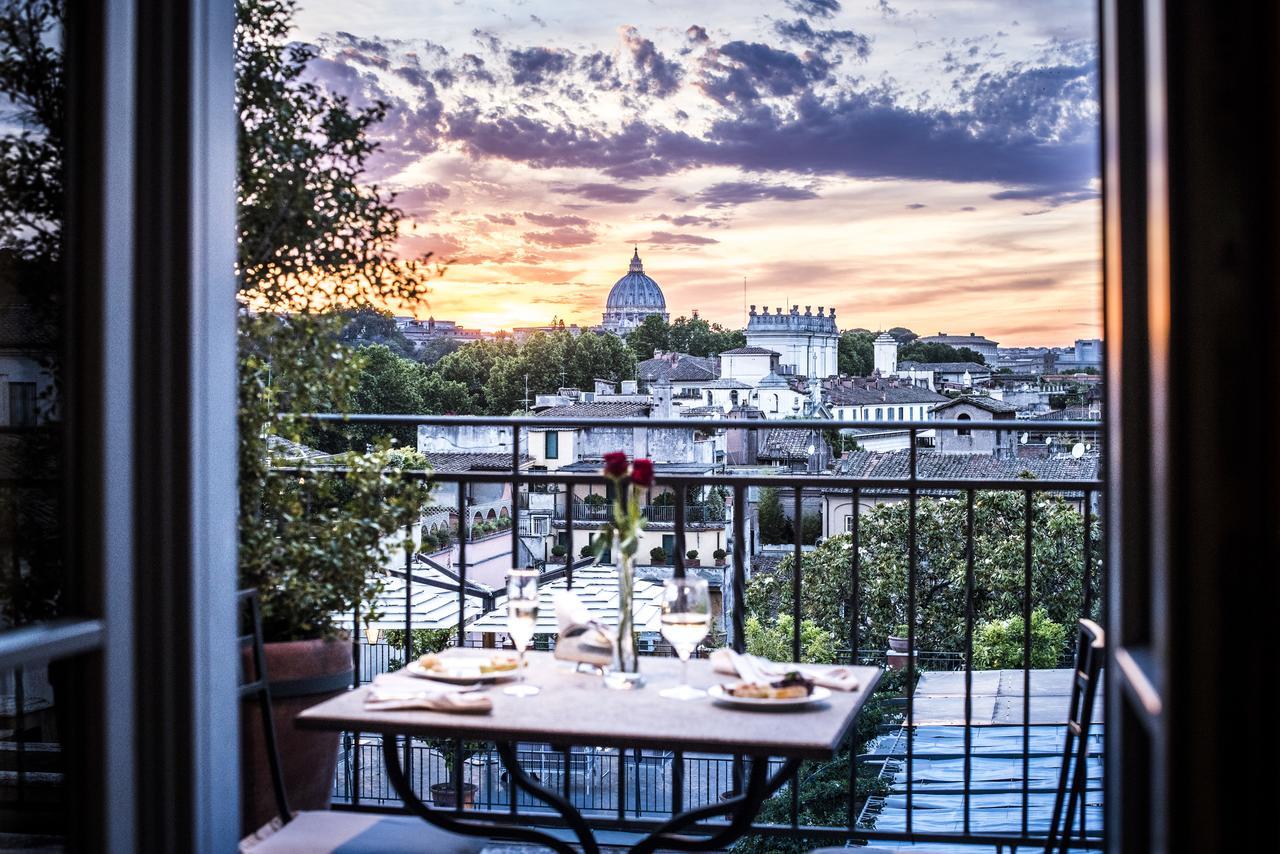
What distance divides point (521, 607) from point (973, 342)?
19.9 m

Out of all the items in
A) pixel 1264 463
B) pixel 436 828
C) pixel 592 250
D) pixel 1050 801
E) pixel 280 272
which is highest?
pixel 592 250

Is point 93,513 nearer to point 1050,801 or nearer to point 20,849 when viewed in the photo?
point 20,849

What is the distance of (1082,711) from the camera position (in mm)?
2086

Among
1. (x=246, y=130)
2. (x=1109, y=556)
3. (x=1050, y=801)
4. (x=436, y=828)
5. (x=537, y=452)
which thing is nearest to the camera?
(x=1109, y=556)

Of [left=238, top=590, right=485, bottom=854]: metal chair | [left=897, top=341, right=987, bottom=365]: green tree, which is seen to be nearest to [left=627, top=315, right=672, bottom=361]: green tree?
[left=897, top=341, right=987, bottom=365]: green tree

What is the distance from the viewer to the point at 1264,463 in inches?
46.9

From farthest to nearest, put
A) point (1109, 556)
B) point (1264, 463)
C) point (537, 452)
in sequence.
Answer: point (537, 452) → point (1109, 556) → point (1264, 463)

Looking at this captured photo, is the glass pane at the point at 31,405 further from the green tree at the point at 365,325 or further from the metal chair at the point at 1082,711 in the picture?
the metal chair at the point at 1082,711

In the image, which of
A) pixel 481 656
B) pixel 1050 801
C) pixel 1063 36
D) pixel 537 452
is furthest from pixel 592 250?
pixel 481 656

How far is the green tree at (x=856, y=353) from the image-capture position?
23.5m

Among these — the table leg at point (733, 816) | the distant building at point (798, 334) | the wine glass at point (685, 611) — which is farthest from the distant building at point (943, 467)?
the wine glass at point (685, 611)

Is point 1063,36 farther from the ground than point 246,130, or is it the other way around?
point 1063,36

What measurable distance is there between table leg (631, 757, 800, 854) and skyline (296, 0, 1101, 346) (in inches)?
425

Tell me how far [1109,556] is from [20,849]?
5.57 feet
